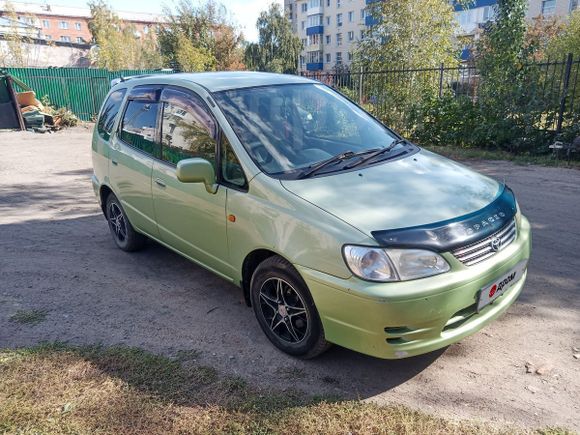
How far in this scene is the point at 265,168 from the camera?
3.22m

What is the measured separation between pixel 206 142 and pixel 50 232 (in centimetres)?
352

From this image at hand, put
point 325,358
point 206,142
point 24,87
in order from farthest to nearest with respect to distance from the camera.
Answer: point 24,87, point 206,142, point 325,358

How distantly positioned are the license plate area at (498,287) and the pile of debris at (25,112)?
55.7 ft

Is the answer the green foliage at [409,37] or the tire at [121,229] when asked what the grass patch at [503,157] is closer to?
the green foliage at [409,37]

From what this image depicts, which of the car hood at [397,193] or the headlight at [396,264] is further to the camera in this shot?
the car hood at [397,193]

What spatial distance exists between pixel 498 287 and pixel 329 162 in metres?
1.41

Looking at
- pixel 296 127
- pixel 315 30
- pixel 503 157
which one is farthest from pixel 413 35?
pixel 315 30

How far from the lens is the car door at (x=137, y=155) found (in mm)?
4242

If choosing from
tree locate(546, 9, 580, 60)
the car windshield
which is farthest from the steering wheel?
tree locate(546, 9, 580, 60)

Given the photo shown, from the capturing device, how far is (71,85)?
18906mm

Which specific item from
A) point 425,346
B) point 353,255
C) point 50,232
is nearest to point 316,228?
point 353,255

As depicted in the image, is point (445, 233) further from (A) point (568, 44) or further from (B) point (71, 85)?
(B) point (71, 85)

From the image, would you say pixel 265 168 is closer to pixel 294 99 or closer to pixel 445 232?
pixel 294 99

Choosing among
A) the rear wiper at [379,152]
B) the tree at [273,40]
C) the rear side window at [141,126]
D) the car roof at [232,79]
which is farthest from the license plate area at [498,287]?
the tree at [273,40]
